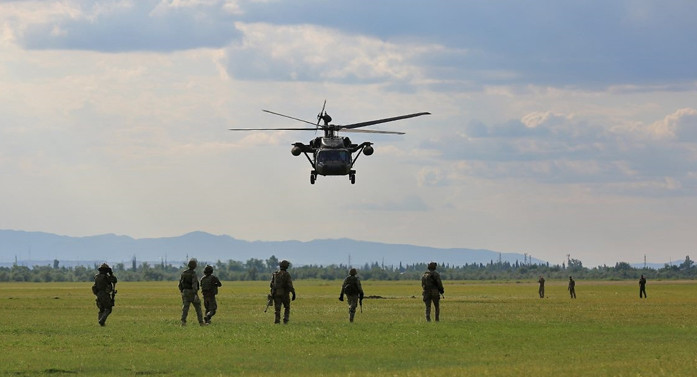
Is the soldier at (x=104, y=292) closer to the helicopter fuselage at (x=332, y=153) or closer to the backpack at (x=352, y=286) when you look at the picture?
the backpack at (x=352, y=286)

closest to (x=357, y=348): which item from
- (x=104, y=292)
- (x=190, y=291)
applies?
(x=190, y=291)

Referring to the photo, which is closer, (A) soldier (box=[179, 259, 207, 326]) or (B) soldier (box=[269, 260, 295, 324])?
(A) soldier (box=[179, 259, 207, 326])

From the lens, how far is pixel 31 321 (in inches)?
1703

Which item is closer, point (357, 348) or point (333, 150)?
point (357, 348)

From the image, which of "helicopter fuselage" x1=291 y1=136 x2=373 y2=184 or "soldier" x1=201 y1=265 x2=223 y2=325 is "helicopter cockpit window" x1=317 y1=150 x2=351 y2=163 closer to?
"helicopter fuselage" x1=291 y1=136 x2=373 y2=184

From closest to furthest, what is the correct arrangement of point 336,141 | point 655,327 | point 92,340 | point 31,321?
point 92,340 < point 655,327 < point 31,321 < point 336,141

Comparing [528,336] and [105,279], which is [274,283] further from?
[528,336]

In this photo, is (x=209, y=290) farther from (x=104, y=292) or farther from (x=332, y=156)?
(x=332, y=156)

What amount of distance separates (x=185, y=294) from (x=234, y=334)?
4.35m

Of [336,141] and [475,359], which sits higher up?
[336,141]

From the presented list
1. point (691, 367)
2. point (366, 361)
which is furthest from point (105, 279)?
point (691, 367)

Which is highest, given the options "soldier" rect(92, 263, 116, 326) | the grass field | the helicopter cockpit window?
the helicopter cockpit window

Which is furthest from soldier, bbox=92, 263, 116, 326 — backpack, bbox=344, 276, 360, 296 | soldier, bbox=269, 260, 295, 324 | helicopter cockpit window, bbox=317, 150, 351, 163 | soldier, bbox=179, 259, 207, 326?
helicopter cockpit window, bbox=317, 150, 351, 163

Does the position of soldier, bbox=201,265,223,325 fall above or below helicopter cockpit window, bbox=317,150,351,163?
below
